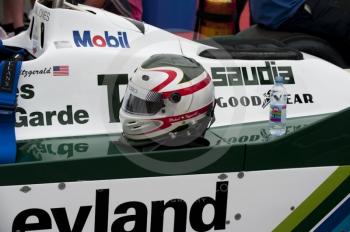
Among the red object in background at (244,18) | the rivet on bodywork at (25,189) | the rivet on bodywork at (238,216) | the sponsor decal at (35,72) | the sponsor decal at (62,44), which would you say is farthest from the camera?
the red object in background at (244,18)

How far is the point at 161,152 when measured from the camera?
2500 millimetres

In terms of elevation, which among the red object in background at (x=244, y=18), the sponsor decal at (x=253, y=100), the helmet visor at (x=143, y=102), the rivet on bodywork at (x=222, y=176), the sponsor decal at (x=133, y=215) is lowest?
the red object in background at (x=244, y=18)

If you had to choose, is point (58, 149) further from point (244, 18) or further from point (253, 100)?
point (244, 18)

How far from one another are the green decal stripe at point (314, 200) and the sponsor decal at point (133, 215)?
0.91ft

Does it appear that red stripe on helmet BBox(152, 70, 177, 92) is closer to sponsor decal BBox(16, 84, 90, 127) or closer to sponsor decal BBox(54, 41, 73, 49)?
sponsor decal BBox(16, 84, 90, 127)

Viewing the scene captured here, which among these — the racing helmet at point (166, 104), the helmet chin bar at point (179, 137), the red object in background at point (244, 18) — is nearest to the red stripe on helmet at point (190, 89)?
the racing helmet at point (166, 104)

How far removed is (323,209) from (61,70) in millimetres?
1221

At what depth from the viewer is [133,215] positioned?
2494 millimetres

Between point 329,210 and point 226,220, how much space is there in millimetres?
433

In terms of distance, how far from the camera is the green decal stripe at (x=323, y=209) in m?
2.69

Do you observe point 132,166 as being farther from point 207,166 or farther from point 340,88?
point 340,88

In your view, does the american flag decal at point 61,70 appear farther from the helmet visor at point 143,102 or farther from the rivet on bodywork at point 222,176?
the rivet on bodywork at point 222,176

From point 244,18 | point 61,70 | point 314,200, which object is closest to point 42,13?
point 61,70

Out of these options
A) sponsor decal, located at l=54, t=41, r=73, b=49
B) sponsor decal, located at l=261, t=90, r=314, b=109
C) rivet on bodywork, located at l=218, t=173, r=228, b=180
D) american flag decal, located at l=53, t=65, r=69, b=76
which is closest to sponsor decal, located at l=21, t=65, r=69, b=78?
american flag decal, located at l=53, t=65, r=69, b=76
